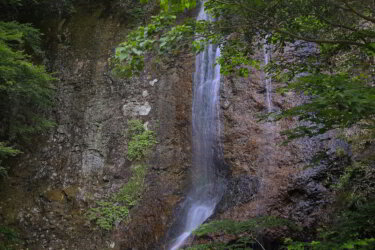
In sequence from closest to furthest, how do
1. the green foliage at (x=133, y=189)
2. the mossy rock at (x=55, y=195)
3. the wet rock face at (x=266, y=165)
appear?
the wet rock face at (x=266, y=165) < the green foliage at (x=133, y=189) < the mossy rock at (x=55, y=195)

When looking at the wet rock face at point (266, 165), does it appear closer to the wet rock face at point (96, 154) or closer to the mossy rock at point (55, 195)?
the wet rock face at point (96, 154)

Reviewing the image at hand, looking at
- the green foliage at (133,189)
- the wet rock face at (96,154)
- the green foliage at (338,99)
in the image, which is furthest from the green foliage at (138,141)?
the green foliage at (338,99)

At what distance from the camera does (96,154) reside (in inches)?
360

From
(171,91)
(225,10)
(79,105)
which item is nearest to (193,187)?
(171,91)

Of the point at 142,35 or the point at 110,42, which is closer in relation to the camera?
the point at 142,35

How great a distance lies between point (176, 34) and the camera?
3670mm

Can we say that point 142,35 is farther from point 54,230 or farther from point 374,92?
point 54,230

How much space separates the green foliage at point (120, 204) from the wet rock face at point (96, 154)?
0.15m

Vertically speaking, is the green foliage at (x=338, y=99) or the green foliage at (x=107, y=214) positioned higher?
the green foliage at (x=338, y=99)

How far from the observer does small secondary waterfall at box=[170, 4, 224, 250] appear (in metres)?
7.14

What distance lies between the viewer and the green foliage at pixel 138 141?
8.77m

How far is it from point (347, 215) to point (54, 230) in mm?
6889

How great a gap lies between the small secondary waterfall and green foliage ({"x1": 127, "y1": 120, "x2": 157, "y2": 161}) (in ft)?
3.86

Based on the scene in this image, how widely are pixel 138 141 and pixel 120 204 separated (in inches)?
65.6
